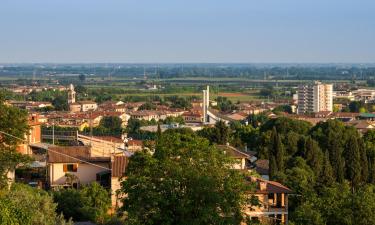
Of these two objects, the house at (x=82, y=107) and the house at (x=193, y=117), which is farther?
the house at (x=82, y=107)

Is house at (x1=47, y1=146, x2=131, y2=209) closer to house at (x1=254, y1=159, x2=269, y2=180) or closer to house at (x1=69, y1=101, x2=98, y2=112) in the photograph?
house at (x1=254, y1=159, x2=269, y2=180)

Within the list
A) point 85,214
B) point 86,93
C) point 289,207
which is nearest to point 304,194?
point 289,207

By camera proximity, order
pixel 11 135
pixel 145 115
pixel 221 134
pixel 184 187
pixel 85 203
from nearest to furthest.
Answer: pixel 184 187 < pixel 85 203 < pixel 11 135 < pixel 221 134 < pixel 145 115

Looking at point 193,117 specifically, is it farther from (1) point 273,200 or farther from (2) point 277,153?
(1) point 273,200

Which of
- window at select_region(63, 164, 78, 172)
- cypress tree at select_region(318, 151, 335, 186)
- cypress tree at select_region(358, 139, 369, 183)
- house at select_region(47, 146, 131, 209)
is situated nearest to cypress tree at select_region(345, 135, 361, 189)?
cypress tree at select_region(358, 139, 369, 183)

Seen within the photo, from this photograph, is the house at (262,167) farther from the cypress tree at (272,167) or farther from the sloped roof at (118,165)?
the sloped roof at (118,165)

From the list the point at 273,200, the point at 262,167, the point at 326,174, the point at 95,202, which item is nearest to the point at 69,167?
the point at 95,202

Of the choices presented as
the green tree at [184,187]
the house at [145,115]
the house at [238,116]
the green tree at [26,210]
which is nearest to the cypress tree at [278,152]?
the green tree at [26,210]
